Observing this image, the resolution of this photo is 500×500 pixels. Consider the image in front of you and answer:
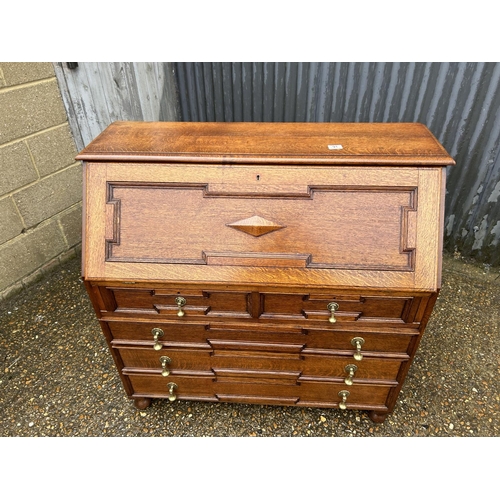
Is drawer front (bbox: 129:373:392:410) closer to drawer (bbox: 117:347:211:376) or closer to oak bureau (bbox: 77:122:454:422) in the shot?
drawer (bbox: 117:347:211:376)

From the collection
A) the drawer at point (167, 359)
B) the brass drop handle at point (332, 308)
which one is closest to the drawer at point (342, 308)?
the brass drop handle at point (332, 308)

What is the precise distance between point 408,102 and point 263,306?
2.39 m

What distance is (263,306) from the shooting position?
1.78 m

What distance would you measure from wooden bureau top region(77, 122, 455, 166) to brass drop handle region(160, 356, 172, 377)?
1.06m

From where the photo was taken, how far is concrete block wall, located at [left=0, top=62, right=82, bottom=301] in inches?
108

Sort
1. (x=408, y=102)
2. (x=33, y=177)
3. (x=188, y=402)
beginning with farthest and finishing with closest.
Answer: (x=408, y=102)
(x=33, y=177)
(x=188, y=402)

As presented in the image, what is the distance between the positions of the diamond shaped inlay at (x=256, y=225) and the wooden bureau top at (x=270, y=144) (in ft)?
0.91

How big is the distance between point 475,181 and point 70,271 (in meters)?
3.75

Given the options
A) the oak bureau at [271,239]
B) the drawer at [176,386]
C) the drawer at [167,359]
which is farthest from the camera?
the drawer at [176,386]

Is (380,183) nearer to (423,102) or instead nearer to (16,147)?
(423,102)

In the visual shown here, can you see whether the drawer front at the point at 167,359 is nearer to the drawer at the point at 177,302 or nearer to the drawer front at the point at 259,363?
the drawer front at the point at 259,363

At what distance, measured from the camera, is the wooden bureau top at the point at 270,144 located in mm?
1694

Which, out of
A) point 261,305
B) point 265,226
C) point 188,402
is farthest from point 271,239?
point 188,402

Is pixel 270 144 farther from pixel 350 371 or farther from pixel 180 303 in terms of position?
pixel 350 371
